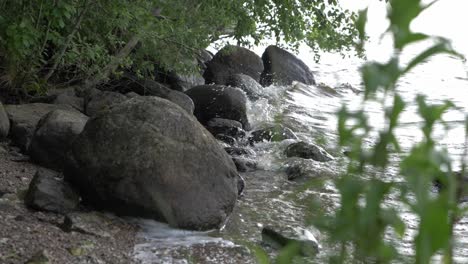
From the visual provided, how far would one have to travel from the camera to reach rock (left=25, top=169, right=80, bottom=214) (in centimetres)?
540

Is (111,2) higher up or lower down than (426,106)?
higher up

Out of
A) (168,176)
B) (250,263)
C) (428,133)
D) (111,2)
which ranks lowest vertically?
(250,263)

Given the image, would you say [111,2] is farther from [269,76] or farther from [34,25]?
[269,76]

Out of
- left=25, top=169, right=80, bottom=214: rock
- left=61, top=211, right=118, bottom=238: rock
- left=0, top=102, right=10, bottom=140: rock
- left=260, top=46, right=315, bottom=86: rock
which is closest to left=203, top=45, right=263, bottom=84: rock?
left=260, top=46, right=315, bottom=86: rock

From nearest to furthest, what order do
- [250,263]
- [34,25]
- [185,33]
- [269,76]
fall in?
[250,263] < [34,25] < [185,33] < [269,76]

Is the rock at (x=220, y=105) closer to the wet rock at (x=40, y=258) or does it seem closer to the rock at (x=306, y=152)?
the rock at (x=306, y=152)

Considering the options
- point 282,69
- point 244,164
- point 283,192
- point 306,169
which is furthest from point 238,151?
point 282,69

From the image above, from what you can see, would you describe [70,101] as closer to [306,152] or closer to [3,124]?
[3,124]

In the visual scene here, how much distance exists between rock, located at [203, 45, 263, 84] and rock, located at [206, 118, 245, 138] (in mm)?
3415

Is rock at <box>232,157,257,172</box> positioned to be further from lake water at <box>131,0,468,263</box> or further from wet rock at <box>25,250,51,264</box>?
wet rock at <box>25,250,51,264</box>

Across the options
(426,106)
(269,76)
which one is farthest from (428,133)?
(269,76)

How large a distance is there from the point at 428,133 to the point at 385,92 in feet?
0.32

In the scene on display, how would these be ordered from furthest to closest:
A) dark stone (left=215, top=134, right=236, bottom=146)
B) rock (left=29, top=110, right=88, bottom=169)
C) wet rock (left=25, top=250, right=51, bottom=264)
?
dark stone (left=215, top=134, right=236, bottom=146), rock (left=29, top=110, right=88, bottom=169), wet rock (left=25, top=250, right=51, bottom=264)

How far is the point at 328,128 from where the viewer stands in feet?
39.2
